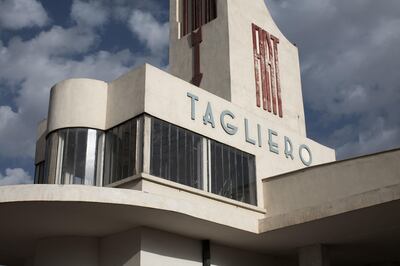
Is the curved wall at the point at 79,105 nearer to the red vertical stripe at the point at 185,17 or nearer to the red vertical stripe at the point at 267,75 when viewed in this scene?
the red vertical stripe at the point at 267,75

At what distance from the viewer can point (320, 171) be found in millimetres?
22047

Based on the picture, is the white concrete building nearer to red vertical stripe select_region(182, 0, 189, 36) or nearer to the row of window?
the row of window

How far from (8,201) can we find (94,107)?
20.2 feet

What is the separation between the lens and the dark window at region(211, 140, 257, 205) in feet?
72.5

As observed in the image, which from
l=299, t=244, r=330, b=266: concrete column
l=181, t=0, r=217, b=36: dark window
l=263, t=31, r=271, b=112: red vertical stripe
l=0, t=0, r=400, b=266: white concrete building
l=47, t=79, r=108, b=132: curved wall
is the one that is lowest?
l=299, t=244, r=330, b=266: concrete column

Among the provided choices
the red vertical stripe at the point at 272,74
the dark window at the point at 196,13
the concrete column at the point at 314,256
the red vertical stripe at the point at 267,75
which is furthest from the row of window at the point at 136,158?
the dark window at the point at 196,13

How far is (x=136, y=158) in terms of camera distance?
19953mm

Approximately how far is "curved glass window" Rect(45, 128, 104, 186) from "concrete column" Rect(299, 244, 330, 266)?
27.0 feet

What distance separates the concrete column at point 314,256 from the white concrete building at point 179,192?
0.05 metres

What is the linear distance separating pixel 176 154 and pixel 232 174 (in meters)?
2.81

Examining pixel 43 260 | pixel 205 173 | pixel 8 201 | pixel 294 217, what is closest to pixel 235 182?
pixel 205 173

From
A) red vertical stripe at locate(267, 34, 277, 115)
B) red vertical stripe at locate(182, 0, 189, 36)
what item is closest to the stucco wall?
red vertical stripe at locate(267, 34, 277, 115)

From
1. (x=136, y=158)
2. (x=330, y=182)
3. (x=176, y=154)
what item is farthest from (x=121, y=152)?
(x=330, y=182)

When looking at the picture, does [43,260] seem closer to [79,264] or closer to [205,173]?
[79,264]
